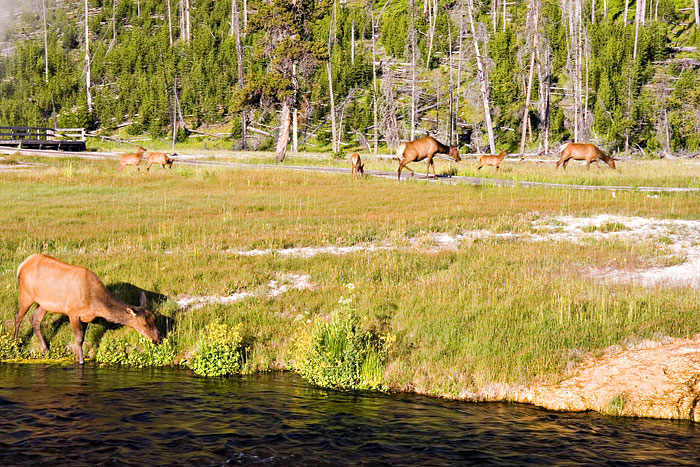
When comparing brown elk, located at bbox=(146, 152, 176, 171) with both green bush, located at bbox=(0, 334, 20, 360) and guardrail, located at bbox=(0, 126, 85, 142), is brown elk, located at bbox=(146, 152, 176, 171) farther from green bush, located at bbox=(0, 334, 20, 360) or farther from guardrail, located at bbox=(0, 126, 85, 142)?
green bush, located at bbox=(0, 334, 20, 360)

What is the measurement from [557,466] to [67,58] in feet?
341

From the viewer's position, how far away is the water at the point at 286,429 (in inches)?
313

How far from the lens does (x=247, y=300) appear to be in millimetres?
13508

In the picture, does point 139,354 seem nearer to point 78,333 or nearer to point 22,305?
point 78,333

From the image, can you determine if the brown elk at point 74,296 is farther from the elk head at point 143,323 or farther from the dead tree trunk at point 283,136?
the dead tree trunk at point 283,136

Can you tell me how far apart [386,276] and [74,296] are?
20.4 feet

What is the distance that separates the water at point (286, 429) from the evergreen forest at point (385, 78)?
38921 mm

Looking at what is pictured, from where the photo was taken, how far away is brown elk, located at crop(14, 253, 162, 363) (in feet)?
37.3

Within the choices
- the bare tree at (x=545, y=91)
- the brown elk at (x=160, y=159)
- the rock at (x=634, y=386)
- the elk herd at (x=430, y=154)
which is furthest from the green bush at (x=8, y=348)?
the bare tree at (x=545, y=91)

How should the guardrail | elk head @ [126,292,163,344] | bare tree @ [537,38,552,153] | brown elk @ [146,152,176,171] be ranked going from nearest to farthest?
elk head @ [126,292,163,344]
brown elk @ [146,152,176,171]
bare tree @ [537,38,552,153]
the guardrail

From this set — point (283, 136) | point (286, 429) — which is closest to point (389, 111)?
point (283, 136)

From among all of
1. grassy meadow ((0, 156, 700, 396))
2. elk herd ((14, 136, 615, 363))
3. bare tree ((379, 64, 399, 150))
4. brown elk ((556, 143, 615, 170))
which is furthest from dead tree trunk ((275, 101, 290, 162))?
elk herd ((14, 136, 615, 363))

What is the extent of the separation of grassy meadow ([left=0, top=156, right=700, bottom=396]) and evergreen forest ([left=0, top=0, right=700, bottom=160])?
81.8ft

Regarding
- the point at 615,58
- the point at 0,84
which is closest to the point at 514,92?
the point at 615,58
